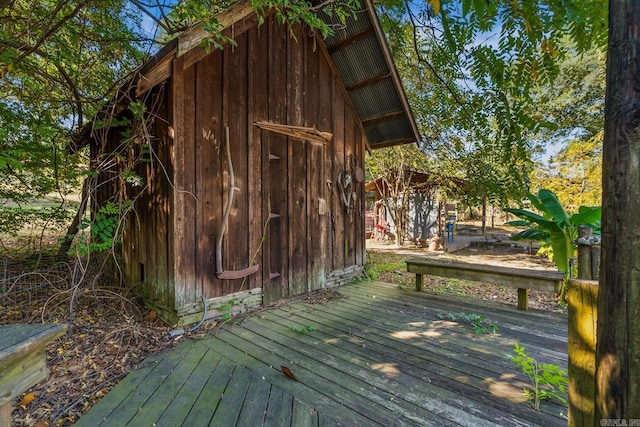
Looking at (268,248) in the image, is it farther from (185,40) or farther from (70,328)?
(185,40)

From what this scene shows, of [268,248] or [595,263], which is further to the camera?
[268,248]

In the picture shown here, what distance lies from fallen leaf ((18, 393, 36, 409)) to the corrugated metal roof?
511 cm

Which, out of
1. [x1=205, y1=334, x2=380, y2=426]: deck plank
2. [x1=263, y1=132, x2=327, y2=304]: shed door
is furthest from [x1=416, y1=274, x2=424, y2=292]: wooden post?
[x1=205, y1=334, x2=380, y2=426]: deck plank

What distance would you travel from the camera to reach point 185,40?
2.79 m

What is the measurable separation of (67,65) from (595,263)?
322 inches

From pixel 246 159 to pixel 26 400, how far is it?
2.97m

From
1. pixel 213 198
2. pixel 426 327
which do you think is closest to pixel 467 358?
pixel 426 327

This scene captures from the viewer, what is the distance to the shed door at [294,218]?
4191mm

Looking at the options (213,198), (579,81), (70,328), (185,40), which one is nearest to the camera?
(185,40)

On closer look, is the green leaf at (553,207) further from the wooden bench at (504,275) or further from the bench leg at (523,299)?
the bench leg at (523,299)

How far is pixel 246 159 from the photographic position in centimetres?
384

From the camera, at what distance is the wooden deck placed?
186 cm

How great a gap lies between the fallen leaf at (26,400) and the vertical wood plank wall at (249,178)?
1.25m

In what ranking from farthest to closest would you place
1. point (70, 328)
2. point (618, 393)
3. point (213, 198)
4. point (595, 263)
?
point (213, 198) → point (595, 263) → point (70, 328) → point (618, 393)
